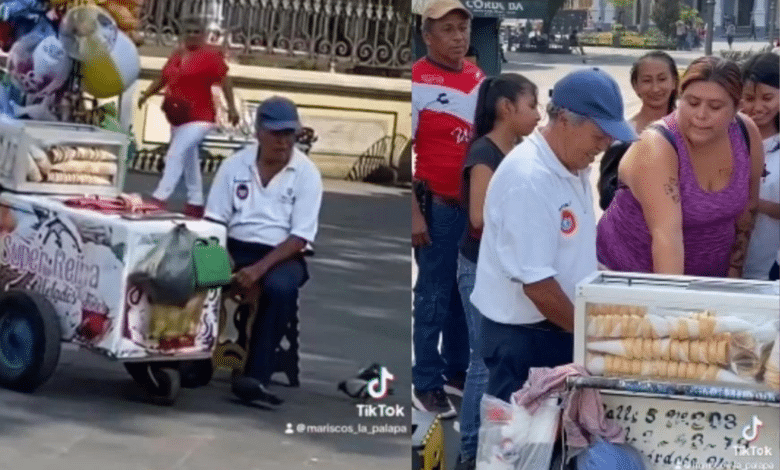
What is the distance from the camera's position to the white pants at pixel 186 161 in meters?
4.37

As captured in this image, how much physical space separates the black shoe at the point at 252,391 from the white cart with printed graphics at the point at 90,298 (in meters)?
0.10

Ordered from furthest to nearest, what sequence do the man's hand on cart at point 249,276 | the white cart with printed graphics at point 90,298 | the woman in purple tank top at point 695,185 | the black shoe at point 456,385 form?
the black shoe at point 456,385
the woman in purple tank top at point 695,185
the man's hand on cart at point 249,276
the white cart with printed graphics at point 90,298

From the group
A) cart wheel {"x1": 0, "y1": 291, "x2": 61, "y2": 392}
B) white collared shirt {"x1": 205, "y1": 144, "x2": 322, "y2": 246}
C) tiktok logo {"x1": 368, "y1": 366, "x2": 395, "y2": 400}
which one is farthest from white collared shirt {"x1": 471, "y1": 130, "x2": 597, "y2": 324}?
cart wheel {"x1": 0, "y1": 291, "x2": 61, "y2": 392}

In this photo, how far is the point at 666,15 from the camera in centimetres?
482

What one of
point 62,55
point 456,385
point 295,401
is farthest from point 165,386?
point 456,385

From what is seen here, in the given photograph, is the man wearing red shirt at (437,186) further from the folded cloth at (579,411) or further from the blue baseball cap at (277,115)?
the folded cloth at (579,411)

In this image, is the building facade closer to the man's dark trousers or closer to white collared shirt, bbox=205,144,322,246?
white collared shirt, bbox=205,144,322,246

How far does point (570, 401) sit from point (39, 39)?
4.91 feet

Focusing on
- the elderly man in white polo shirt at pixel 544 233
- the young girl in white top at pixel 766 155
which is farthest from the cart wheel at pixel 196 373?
the young girl in white top at pixel 766 155

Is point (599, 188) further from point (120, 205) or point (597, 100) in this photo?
point (120, 205)

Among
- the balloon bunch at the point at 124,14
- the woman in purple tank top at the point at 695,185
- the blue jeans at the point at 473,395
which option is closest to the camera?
the balloon bunch at the point at 124,14

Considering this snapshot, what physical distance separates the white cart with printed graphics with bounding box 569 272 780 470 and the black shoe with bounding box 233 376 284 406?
729mm

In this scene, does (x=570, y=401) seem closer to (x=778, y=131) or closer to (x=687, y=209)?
(x=687, y=209)

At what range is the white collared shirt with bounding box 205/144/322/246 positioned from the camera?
4.44m
